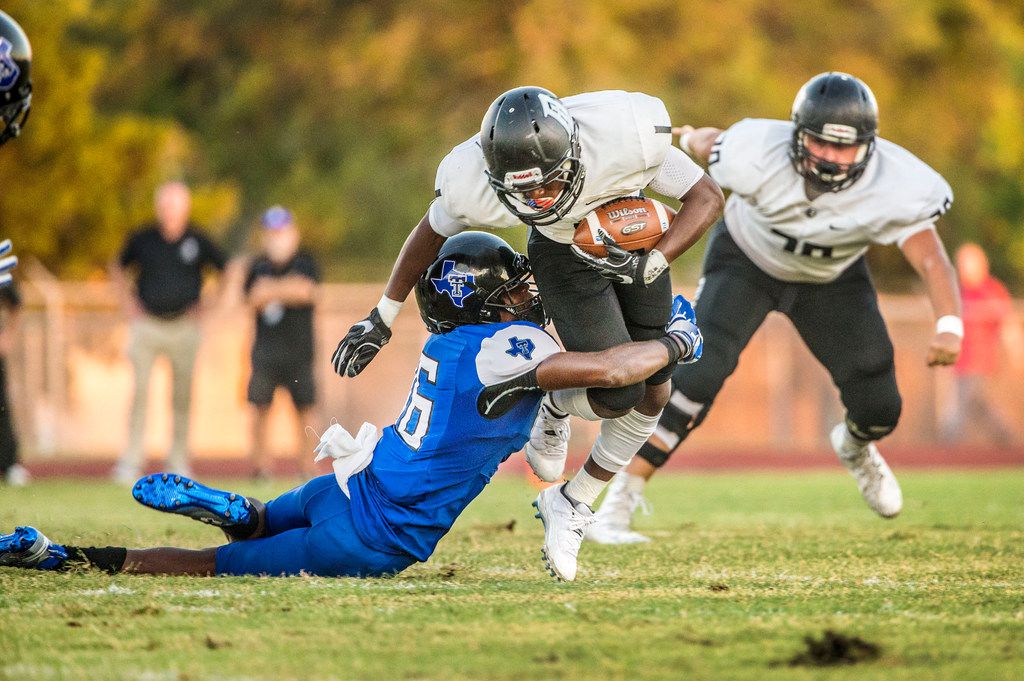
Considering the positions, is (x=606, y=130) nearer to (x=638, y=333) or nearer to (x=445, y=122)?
(x=638, y=333)

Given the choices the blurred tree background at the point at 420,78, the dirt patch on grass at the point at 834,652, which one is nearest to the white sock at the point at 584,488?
the dirt patch on grass at the point at 834,652

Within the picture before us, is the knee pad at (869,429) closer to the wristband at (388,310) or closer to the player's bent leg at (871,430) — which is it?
the player's bent leg at (871,430)

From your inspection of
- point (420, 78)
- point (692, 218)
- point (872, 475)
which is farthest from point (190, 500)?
point (420, 78)

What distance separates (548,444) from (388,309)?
74cm

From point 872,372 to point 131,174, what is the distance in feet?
42.4

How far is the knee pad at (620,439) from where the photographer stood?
4.62 meters

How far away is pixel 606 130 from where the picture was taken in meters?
4.39

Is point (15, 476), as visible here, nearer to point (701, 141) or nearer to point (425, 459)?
point (701, 141)

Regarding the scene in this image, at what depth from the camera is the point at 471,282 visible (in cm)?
422

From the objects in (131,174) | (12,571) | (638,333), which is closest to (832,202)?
(638,333)

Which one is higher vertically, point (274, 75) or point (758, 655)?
point (274, 75)

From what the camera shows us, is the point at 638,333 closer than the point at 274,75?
Yes

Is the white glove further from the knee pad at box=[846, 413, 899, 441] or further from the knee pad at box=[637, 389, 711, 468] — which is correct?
the knee pad at box=[846, 413, 899, 441]

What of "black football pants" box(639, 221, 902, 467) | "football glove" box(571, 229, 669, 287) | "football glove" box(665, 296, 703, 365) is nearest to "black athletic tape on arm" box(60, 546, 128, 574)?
"football glove" box(571, 229, 669, 287)
